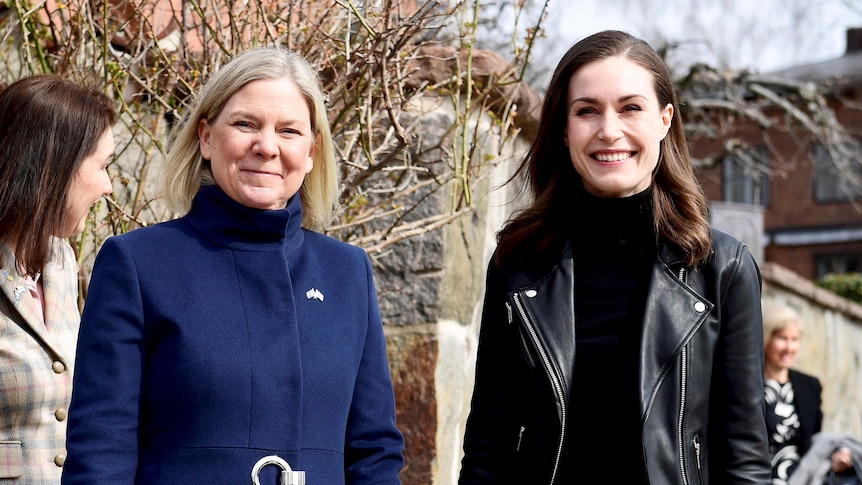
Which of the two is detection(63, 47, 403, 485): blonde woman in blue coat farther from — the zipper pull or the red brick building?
the red brick building

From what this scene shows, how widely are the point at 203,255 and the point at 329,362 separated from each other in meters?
0.31

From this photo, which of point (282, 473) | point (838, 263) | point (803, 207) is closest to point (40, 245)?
point (282, 473)

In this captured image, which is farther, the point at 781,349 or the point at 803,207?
the point at 803,207

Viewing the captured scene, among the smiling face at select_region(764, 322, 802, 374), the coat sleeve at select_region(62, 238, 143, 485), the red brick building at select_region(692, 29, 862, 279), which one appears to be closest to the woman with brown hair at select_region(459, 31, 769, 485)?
the coat sleeve at select_region(62, 238, 143, 485)

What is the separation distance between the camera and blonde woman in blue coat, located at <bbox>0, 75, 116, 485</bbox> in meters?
2.52

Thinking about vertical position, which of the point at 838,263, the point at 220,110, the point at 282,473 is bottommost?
the point at 282,473

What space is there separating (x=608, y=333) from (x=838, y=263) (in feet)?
87.3

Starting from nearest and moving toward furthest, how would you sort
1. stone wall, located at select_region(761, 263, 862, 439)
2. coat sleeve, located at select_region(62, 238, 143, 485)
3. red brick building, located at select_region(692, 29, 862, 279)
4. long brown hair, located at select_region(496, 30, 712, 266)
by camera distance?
coat sleeve, located at select_region(62, 238, 143, 485)
long brown hair, located at select_region(496, 30, 712, 266)
stone wall, located at select_region(761, 263, 862, 439)
red brick building, located at select_region(692, 29, 862, 279)

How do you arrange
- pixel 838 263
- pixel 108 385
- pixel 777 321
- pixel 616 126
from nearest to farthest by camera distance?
1. pixel 108 385
2. pixel 616 126
3. pixel 777 321
4. pixel 838 263

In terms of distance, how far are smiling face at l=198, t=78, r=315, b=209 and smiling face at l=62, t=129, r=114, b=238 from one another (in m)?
0.47

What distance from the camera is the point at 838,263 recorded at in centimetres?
2747

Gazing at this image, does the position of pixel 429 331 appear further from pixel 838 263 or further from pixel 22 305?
pixel 838 263

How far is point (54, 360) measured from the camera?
2594mm

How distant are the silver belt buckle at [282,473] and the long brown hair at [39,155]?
811mm
